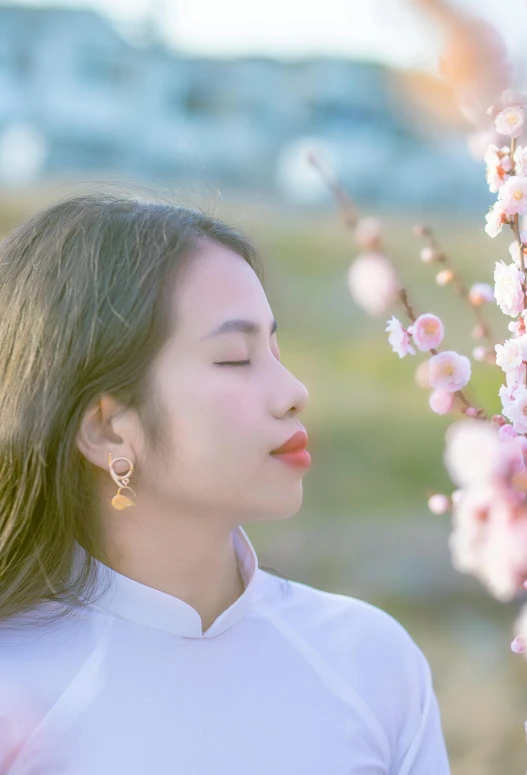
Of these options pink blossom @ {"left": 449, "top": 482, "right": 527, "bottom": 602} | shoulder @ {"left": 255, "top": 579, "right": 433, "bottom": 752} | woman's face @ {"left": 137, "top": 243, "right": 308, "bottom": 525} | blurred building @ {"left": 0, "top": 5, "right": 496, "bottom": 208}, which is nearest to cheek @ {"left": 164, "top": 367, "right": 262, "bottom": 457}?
woman's face @ {"left": 137, "top": 243, "right": 308, "bottom": 525}

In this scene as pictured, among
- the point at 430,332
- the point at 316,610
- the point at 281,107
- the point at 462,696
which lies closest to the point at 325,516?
the point at 462,696

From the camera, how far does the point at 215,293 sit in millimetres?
995

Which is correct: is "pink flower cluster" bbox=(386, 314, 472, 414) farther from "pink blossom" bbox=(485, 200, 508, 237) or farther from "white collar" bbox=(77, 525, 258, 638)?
"white collar" bbox=(77, 525, 258, 638)

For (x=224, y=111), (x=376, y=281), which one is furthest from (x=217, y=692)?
(x=224, y=111)

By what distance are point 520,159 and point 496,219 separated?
5cm

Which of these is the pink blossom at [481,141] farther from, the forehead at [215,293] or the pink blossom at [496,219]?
the forehead at [215,293]

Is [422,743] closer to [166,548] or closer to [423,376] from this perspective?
[166,548]

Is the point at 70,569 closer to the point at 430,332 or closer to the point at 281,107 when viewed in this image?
the point at 430,332

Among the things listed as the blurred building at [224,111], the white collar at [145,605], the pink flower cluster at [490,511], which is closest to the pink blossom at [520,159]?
the pink flower cluster at [490,511]

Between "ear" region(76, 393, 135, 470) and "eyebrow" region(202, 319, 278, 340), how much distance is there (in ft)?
0.42

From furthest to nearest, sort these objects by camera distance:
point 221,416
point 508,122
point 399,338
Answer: point 221,416 → point 399,338 → point 508,122

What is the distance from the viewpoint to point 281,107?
345 inches

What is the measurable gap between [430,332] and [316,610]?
18.4 inches

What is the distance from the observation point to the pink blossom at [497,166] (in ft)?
2.46
